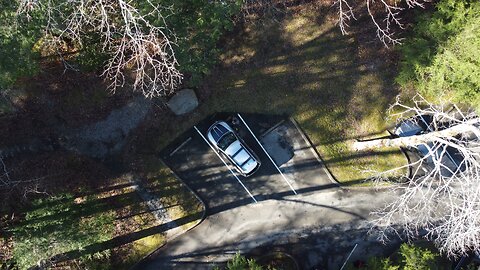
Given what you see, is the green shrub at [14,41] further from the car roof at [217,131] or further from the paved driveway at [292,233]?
the paved driveway at [292,233]

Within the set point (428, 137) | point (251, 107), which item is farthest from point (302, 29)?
point (428, 137)

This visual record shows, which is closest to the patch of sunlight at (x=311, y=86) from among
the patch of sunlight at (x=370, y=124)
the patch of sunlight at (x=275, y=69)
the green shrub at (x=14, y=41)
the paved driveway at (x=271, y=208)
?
the patch of sunlight at (x=275, y=69)

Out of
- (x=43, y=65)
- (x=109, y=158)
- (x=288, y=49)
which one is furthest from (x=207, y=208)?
(x=43, y=65)

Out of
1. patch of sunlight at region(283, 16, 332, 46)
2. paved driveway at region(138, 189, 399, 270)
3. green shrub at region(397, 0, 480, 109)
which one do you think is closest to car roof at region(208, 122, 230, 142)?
paved driveway at region(138, 189, 399, 270)

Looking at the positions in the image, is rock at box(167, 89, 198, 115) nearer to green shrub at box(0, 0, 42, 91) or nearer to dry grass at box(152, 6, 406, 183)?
dry grass at box(152, 6, 406, 183)

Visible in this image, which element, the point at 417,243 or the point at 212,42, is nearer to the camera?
the point at 212,42

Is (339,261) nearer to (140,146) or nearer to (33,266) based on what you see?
(140,146)
